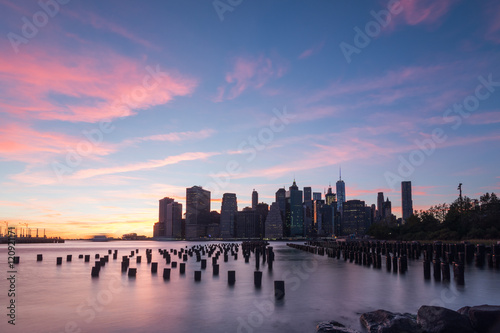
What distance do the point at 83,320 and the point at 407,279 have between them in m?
22.0

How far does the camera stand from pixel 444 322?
11930 millimetres

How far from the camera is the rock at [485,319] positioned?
1196cm

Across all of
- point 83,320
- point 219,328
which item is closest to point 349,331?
point 219,328

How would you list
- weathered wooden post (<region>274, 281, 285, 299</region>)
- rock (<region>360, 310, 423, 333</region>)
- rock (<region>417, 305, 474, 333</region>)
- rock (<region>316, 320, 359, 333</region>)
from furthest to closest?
weathered wooden post (<region>274, 281, 285, 299</region>) < rock (<region>316, 320, 359, 333</region>) < rock (<region>360, 310, 423, 333</region>) < rock (<region>417, 305, 474, 333</region>)

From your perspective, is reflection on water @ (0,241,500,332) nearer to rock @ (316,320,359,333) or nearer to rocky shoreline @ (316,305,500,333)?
rock @ (316,320,359,333)

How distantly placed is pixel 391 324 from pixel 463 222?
92245mm

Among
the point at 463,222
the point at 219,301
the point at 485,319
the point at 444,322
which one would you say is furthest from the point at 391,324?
the point at 463,222

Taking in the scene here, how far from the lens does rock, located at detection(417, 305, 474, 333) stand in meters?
11.8

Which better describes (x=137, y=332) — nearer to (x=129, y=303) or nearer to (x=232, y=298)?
(x=129, y=303)

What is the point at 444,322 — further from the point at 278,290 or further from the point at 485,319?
the point at 278,290

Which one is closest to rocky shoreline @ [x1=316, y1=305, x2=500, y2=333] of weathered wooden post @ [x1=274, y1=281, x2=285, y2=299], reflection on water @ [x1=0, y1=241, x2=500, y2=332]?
reflection on water @ [x1=0, y1=241, x2=500, y2=332]

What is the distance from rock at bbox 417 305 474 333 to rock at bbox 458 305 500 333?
31 cm

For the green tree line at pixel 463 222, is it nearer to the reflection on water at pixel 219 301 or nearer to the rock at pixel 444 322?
the reflection on water at pixel 219 301

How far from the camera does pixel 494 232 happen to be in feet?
246
